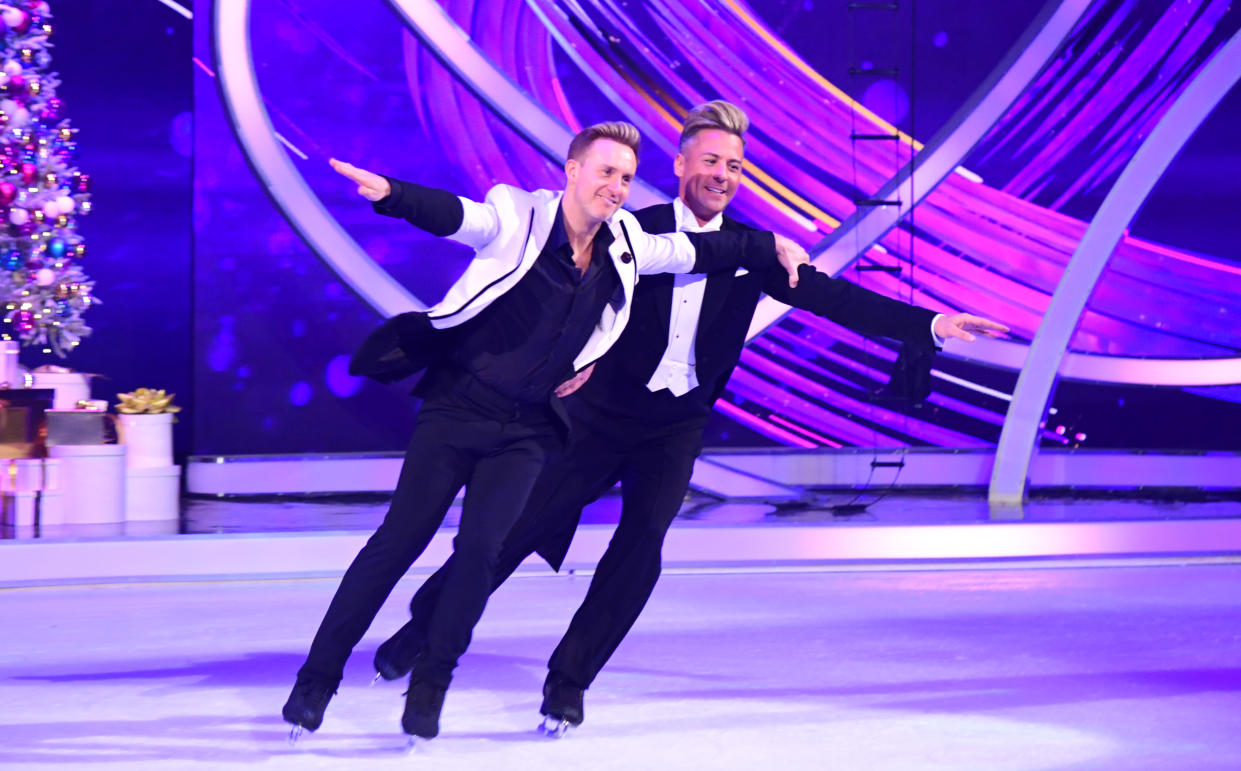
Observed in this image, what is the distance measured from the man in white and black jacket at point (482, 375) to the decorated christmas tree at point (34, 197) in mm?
4743

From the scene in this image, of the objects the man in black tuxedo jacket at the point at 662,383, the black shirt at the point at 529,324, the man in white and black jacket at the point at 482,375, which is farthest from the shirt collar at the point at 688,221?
the black shirt at the point at 529,324

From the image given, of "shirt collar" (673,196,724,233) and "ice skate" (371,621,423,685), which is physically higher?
"shirt collar" (673,196,724,233)

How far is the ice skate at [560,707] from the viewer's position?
10.1ft

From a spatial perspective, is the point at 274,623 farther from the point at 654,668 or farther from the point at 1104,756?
the point at 1104,756

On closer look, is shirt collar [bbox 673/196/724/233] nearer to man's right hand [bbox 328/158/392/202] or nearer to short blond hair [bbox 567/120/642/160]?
short blond hair [bbox 567/120/642/160]

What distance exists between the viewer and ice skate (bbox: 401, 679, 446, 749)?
286cm

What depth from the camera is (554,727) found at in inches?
120

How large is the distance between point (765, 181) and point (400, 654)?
214 inches

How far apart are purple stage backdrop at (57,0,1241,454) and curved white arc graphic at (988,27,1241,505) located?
3.80ft

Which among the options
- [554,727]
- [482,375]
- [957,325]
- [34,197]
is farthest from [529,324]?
[34,197]

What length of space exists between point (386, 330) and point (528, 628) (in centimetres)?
169

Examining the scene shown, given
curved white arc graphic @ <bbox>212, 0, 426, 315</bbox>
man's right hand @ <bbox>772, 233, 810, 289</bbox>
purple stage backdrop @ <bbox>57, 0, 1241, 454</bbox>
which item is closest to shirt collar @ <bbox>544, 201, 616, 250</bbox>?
man's right hand @ <bbox>772, 233, 810, 289</bbox>

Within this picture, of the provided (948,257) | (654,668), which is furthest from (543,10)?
(654,668)

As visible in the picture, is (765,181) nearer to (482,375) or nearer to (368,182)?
(482,375)
